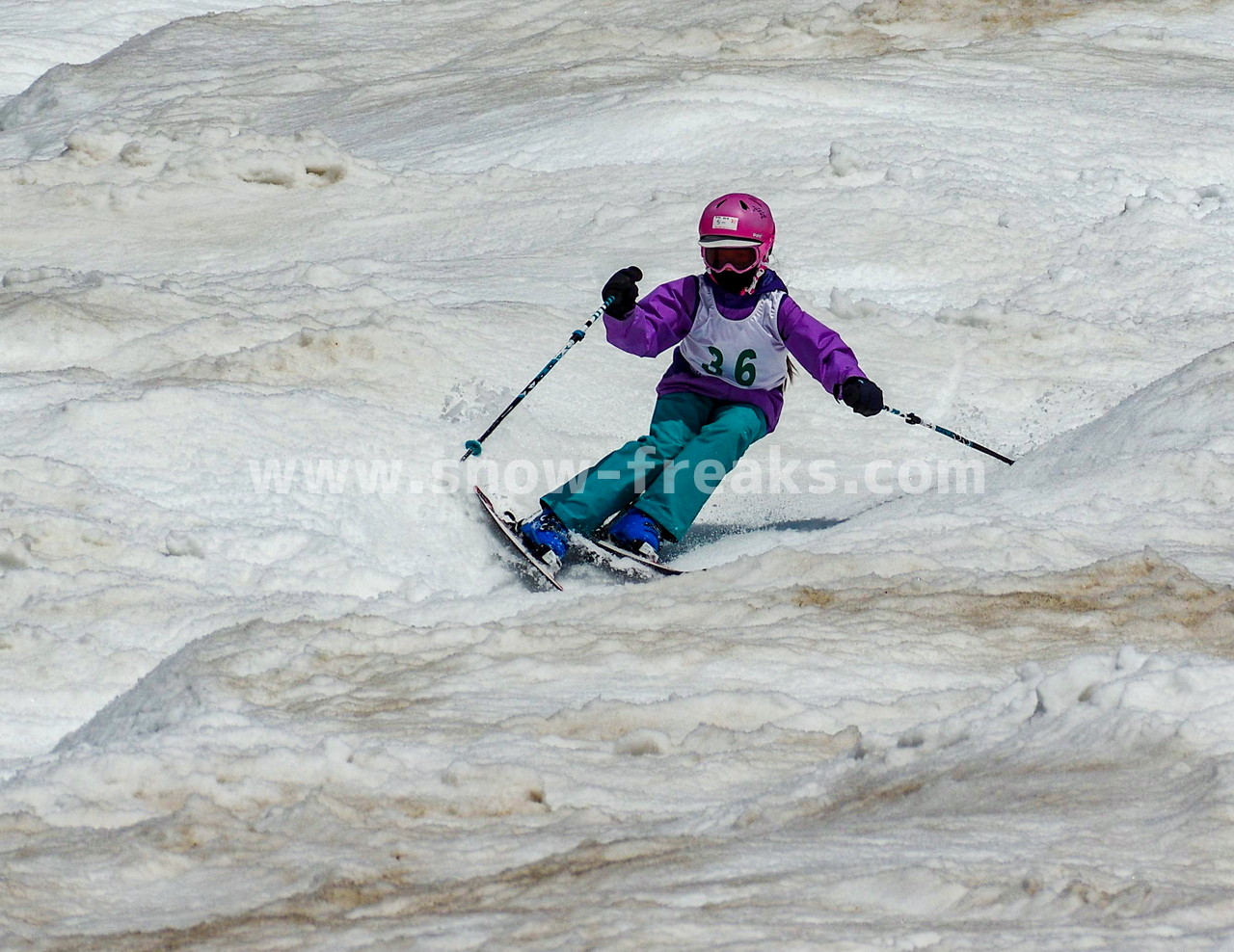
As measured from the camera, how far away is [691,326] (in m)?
6.27

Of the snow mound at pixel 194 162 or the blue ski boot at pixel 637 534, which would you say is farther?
the snow mound at pixel 194 162

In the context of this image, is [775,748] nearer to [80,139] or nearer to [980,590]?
[980,590]

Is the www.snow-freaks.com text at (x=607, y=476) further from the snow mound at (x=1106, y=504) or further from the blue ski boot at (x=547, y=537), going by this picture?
the snow mound at (x=1106, y=504)

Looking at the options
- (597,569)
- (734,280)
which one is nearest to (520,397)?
(597,569)

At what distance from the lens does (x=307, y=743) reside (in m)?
3.27

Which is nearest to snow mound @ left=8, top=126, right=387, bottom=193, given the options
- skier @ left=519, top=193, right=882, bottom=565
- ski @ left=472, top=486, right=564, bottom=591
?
skier @ left=519, top=193, right=882, bottom=565

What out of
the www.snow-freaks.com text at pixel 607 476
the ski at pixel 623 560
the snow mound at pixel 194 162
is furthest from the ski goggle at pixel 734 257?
the snow mound at pixel 194 162

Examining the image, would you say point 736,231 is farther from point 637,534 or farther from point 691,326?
point 637,534

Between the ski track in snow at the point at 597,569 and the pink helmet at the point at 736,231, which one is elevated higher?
the pink helmet at the point at 736,231

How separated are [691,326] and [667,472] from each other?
738mm

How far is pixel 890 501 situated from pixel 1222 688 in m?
3.48

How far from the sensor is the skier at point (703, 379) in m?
5.80

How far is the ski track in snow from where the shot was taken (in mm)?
2533

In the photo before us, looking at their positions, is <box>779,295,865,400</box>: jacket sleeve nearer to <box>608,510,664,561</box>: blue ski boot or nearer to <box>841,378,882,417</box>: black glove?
<box>841,378,882,417</box>: black glove
